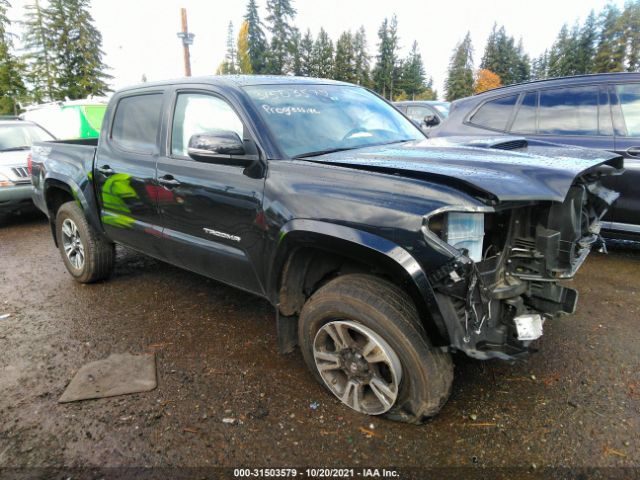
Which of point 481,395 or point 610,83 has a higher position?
point 610,83

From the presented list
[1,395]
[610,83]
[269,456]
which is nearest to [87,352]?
[1,395]

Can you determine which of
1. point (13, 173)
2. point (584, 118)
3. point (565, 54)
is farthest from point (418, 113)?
point (565, 54)

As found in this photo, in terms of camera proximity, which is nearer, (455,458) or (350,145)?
(455,458)

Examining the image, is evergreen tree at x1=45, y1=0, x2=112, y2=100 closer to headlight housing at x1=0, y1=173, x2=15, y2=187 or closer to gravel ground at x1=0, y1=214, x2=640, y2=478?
headlight housing at x1=0, y1=173, x2=15, y2=187

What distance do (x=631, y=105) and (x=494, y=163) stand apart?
10.3 feet

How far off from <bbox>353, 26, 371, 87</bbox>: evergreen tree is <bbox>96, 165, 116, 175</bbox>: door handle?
237ft

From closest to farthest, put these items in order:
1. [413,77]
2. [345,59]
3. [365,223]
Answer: [365,223] → [345,59] → [413,77]

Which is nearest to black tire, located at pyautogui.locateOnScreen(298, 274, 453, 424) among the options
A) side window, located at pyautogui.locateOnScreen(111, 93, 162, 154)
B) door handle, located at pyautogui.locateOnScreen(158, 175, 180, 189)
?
door handle, located at pyautogui.locateOnScreen(158, 175, 180, 189)

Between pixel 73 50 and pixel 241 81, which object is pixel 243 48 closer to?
pixel 73 50

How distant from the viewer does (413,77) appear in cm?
7725

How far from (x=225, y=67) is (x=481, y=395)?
81.2 meters

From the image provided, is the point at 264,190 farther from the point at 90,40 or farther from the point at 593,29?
the point at 593,29

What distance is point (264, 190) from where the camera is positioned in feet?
8.48

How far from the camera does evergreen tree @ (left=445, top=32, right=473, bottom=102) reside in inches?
2783
